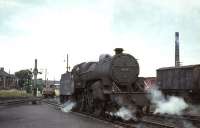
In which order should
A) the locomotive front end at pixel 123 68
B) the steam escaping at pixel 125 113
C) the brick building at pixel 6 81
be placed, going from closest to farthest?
the steam escaping at pixel 125 113, the locomotive front end at pixel 123 68, the brick building at pixel 6 81

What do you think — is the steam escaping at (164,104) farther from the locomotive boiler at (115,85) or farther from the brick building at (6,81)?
the brick building at (6,81)

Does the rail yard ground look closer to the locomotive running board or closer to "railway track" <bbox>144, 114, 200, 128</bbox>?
the locomotive running board

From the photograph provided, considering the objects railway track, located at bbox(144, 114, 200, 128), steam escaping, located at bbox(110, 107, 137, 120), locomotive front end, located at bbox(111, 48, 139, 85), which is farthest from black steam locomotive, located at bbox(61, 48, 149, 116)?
railway track, located at bbox(144, 114, 200, 128)

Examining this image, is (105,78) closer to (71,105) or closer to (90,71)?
(90,71)

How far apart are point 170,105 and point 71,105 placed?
8824mm

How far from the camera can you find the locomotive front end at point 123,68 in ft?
58.6

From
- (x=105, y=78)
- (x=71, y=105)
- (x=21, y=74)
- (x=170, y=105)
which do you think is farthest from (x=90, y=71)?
(x=21, y=74)

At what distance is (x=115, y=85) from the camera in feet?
57.5

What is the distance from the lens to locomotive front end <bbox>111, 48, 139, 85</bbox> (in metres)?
17.9

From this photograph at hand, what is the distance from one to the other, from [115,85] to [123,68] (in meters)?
1.07

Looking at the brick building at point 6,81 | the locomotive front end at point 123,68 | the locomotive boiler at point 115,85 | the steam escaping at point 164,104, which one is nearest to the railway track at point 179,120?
the steam escaping at point 164,104

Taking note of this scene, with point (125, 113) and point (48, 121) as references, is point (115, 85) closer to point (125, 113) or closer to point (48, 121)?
point (125, 113)

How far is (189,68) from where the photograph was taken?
24078 mm

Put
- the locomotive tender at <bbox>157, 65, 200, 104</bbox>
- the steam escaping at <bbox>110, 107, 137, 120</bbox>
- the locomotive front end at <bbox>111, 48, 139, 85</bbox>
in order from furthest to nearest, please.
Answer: the locomotive tender at <bbox>157, 65, 200, 104</bbox> → the locomotive front end at <bbox>111, 48, 139, 85</bbox> → the steam escaping at <bbox>110, 107, 137, 120</bbox>
